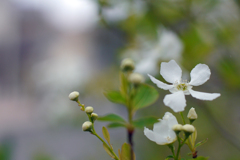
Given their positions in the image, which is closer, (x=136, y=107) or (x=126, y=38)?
(x=136, y=107)

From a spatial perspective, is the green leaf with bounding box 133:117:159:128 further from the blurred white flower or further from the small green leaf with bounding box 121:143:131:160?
the blurred white flower

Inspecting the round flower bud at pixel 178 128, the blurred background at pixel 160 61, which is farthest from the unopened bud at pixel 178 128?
the blurred background at pixel 160 61

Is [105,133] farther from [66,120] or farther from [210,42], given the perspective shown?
[66,120]

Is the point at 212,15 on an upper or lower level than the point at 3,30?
lower

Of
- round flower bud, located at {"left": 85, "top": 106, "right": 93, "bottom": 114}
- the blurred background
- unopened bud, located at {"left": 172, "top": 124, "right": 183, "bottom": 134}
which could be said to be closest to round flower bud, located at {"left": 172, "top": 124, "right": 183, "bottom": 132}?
unopened bud, located at {"left": 172, "top": 124, "right": 183, "bottom": 134}

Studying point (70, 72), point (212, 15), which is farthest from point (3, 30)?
point (212, 15)

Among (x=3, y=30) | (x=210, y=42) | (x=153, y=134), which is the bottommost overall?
(x=153, y=134)

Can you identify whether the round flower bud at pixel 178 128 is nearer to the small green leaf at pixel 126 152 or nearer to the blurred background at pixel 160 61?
the small green leaf at pixel 126 152

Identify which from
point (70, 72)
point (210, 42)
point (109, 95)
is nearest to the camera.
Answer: point (109, 95)
